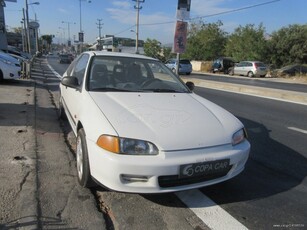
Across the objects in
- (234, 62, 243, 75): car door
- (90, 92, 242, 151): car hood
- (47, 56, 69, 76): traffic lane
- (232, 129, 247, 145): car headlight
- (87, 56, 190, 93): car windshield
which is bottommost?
(47, 56, 69, 76): traffic lane

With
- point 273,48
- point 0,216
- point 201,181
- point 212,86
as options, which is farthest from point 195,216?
point 273,48

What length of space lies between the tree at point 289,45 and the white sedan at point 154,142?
38163 millimetres

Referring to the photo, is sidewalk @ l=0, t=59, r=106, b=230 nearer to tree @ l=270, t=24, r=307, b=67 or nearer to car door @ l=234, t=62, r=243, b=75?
car door @ l=234, t=62, r=243, b=75

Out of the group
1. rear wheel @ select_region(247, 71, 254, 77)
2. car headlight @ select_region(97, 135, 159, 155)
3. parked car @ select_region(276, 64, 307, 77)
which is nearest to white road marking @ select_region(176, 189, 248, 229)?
car headlight @ select_region(97, 135, 159, 155)

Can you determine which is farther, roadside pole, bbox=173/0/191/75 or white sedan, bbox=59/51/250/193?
roadside pole, bbox=173/0/191/75

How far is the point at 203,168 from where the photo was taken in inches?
123

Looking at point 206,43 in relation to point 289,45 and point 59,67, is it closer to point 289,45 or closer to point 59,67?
point 289,45

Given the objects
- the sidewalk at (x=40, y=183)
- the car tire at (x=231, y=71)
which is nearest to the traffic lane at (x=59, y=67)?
the sidewalk at (x=40, y=183)

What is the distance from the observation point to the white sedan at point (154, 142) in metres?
3.01

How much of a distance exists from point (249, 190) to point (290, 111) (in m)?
6.43

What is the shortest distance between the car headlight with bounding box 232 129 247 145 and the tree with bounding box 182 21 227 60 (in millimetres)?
47352

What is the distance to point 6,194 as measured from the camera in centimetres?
341

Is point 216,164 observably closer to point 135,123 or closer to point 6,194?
point 135,123

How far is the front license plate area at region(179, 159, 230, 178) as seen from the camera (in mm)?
3042
